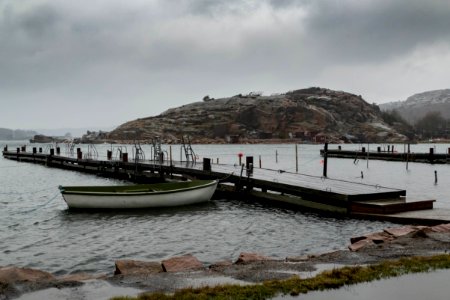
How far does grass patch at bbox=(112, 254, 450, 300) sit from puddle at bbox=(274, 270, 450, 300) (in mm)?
306

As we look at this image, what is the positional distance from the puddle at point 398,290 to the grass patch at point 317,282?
31cm

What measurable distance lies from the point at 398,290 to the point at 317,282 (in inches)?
74.5

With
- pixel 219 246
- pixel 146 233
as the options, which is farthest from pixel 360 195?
pixel 146 233

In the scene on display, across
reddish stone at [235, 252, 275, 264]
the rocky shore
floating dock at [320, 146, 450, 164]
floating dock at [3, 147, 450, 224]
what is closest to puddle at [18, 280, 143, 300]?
the rocky shore

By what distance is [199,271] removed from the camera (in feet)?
45.6

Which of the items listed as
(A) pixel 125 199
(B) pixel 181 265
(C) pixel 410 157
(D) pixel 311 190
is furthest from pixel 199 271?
(C) pixel 410 157

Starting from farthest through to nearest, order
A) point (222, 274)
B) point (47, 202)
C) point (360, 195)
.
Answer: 1. point (47, 202)
2. point (360, 195)
3. point (222, 274)

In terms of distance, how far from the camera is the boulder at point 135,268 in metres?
14.3

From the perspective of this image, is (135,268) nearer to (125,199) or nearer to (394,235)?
(394,235)

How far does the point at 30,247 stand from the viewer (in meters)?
23.0

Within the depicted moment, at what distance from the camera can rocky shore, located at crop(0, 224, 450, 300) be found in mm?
12422

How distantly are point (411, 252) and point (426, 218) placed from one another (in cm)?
1005

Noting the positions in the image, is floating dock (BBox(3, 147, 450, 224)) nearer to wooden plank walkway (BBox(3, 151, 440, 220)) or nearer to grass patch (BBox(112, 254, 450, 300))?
wooden plank walkway (BBox(3, 151, 440, 220))

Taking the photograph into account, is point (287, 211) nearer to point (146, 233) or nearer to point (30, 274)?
point (146, 233)
